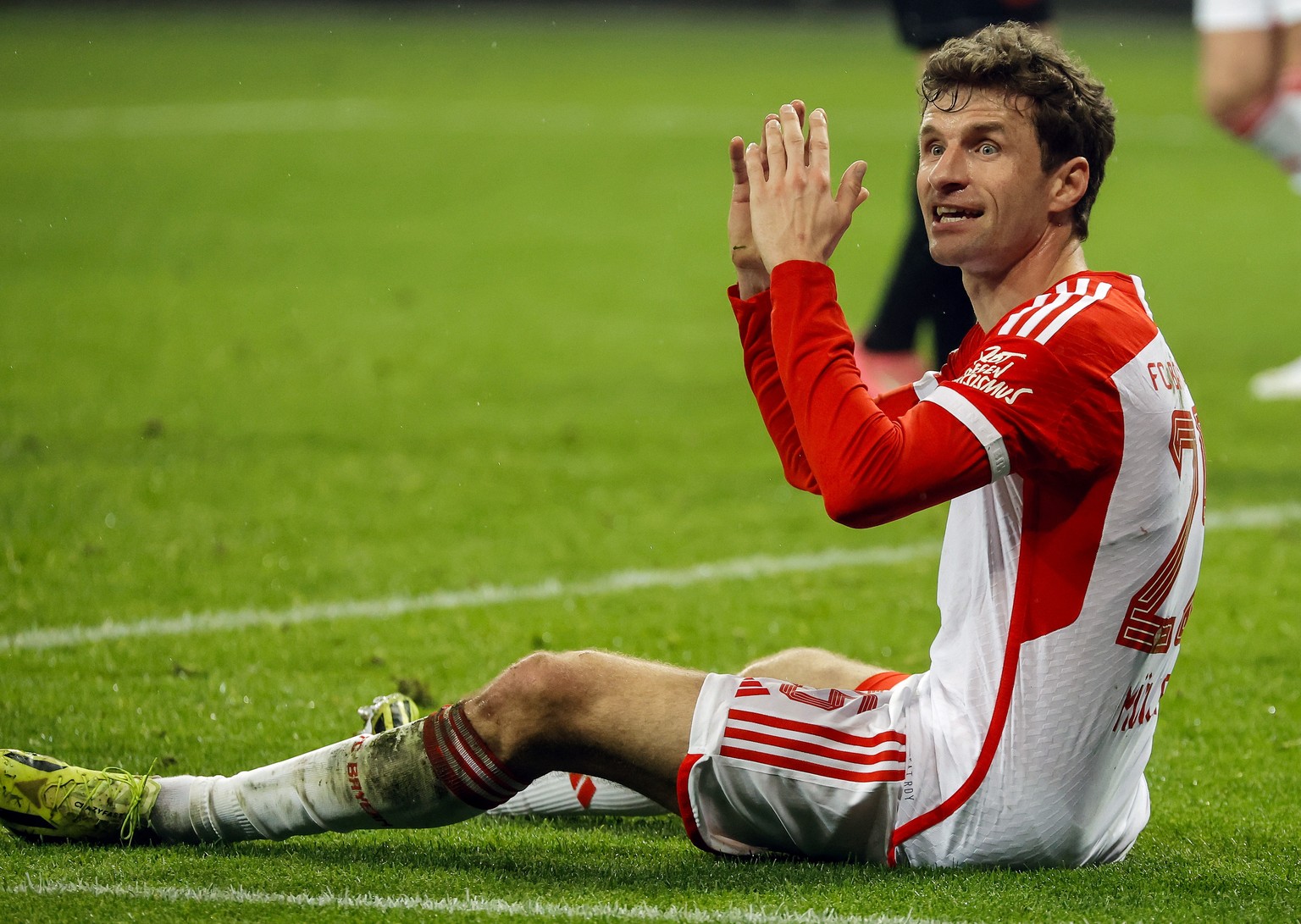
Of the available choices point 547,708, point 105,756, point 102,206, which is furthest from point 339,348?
point 547,708

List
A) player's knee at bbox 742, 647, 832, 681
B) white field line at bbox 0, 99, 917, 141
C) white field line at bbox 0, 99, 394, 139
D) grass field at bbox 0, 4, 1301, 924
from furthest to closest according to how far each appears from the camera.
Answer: white field line at bbox 0, 99, 917, 141 → white field line at bbox 0, 99, 394, 139 → player's knee at bbox 742, 647, 832, 681 → grass field at bbox 0, 4, 1301, 924

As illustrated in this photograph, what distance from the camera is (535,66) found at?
24.7 m

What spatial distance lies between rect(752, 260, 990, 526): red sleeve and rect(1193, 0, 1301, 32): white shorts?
2.54 m

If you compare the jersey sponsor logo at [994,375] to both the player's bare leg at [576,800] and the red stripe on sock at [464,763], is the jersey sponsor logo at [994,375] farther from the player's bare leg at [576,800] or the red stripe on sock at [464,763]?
the red stripe on sock at [464,763]

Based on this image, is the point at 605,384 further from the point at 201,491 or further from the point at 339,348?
the point at 201,491

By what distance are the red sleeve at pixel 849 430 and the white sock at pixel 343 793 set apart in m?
0.85

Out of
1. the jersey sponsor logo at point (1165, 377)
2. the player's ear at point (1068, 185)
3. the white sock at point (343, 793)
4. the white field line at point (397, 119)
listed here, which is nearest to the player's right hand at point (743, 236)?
the player's ear at point (1068, 185)

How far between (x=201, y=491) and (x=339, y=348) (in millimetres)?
3063

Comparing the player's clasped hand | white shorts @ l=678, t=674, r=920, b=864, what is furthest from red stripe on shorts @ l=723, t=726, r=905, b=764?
the player's clasped hand

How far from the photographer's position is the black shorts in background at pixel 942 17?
20.6 ft

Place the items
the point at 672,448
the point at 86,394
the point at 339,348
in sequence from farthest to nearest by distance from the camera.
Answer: the point at 339,348 < the point at 86,394 < the point at 672,448

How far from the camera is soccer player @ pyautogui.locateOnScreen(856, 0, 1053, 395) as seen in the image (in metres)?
6.27

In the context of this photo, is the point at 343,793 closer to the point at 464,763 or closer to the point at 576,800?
the point at 464,763

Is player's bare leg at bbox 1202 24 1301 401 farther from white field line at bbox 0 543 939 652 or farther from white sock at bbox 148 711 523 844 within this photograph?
white sock at bbox 148 711 523 844
